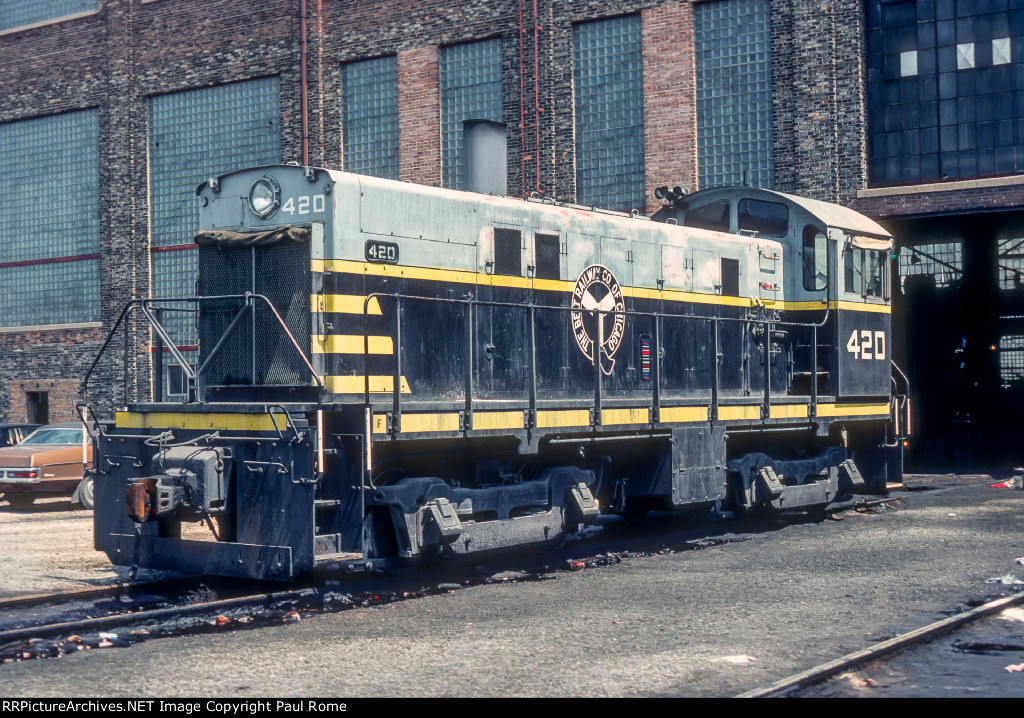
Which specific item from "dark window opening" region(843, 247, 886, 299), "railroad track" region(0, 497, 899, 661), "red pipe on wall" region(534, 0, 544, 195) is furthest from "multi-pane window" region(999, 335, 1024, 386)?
"railroad track" region(0, 497, 899, 661)

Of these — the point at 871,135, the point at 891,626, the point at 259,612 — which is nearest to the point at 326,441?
the point at 259,612

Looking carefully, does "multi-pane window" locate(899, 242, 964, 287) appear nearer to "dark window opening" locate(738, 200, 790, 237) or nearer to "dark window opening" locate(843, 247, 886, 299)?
"dark window opening" locate(843, 247, 886, 299)

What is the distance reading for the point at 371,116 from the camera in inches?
1007

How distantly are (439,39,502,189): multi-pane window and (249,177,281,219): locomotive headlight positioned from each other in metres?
14.6

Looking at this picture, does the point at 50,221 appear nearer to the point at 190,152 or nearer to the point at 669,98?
the point at 190,152

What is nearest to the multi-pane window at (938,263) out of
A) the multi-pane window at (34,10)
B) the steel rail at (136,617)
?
the multi-pane window at (34,10)

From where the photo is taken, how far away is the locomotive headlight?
9.69m

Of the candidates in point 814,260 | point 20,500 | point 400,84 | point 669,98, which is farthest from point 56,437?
point 669,98

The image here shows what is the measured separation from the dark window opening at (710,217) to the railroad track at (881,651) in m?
6.91

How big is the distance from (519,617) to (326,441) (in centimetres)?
218

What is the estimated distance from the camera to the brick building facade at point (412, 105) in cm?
2148

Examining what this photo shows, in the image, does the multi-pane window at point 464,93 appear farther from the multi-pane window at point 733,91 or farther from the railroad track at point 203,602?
the railroad track at point 203,602

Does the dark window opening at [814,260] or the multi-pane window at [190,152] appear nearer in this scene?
the dark window opening at [814,260]

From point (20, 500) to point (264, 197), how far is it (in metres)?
11.5
